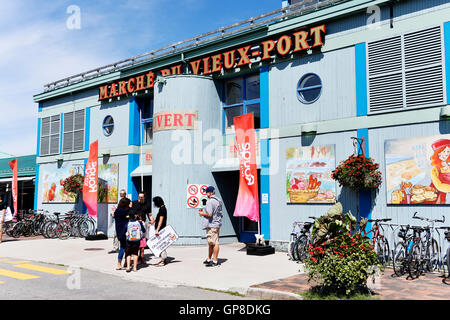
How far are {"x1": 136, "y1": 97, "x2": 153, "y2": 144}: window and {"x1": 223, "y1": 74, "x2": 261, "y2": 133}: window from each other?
432cm

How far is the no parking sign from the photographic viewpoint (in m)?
16.0

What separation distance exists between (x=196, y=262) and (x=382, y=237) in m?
4.94

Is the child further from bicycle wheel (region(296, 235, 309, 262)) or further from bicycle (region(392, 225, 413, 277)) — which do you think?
bicycle (region(392, 225, 413, 277))

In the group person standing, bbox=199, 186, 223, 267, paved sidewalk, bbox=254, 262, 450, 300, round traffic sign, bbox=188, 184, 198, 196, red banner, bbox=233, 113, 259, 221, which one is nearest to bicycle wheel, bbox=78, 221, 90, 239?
round traffic sign, bbox=188, 184, 198, 196

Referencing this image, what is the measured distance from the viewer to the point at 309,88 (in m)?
14.0

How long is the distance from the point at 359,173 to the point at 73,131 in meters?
16.0

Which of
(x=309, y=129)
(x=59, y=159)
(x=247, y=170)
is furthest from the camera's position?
(x=59, y=159)

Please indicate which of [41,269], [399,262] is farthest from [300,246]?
[41,269]

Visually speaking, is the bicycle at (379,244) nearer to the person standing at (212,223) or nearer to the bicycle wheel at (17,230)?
the person standing at (212,223)

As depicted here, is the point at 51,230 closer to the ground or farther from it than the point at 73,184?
closer to the ground

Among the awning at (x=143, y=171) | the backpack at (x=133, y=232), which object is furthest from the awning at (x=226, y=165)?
the backpack at (x=133, y=232)

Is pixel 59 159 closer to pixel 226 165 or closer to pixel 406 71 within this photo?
pixel 226 165

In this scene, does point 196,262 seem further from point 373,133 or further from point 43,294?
point 373,133

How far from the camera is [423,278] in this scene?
30.7 feet
